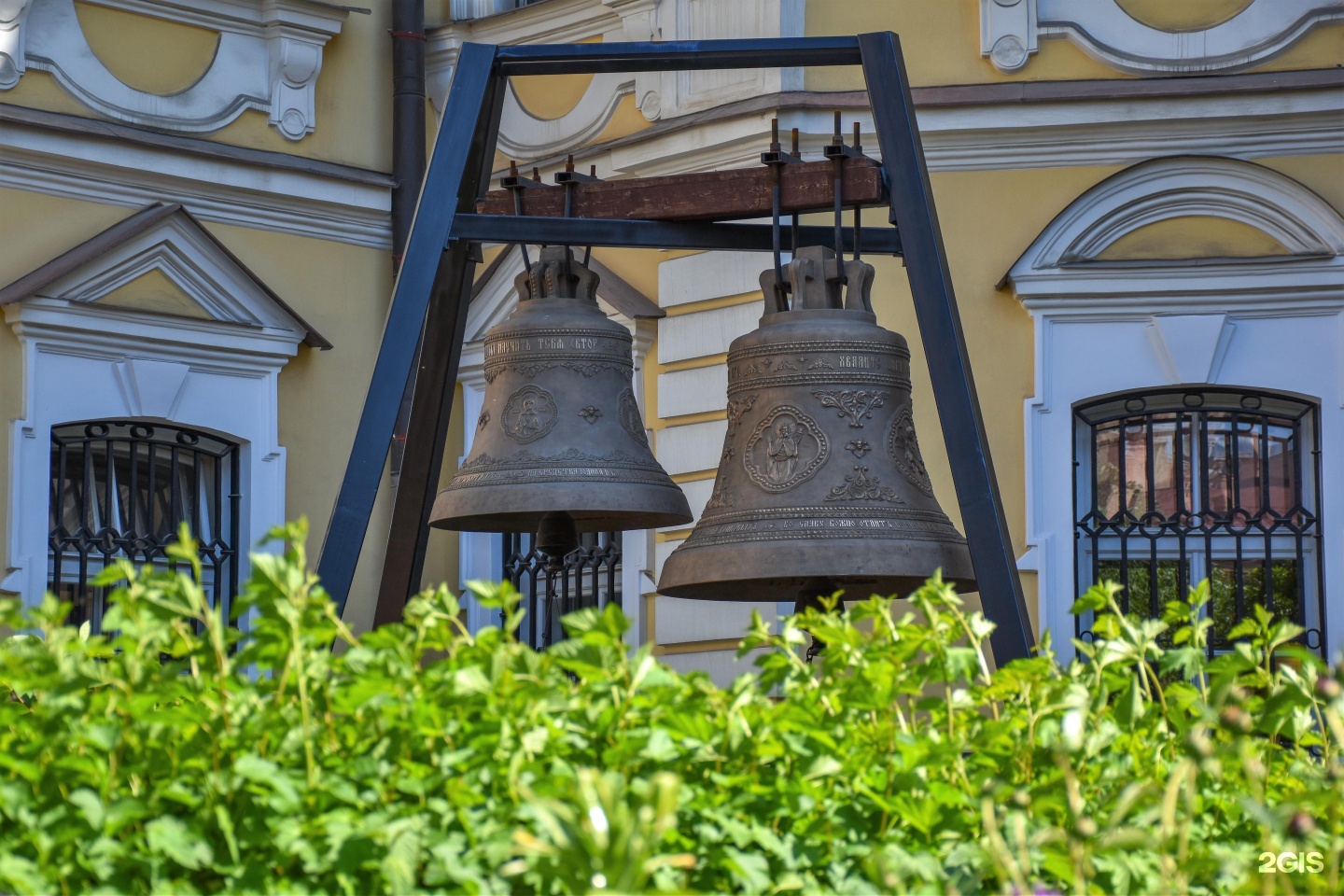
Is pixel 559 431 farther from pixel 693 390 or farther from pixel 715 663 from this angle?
pixel 693 390

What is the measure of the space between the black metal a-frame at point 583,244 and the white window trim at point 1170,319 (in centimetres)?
261

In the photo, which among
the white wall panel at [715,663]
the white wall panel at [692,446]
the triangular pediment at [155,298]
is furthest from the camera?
the triangular pediment at [155,298]

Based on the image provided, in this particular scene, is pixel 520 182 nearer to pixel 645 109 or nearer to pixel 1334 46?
pixel 645 109

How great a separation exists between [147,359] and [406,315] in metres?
4.04

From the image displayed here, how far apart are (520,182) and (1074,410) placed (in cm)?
314

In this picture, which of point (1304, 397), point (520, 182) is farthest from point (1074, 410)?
point (520, 182)

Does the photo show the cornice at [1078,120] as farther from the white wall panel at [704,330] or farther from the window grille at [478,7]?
the window grille at [478,7]

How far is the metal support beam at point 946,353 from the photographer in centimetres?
397

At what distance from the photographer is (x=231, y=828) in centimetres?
203

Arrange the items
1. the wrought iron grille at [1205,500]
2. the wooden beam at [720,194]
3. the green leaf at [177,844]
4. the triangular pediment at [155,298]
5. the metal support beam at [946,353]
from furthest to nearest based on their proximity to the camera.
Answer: the triangular pediment at [155,298] → the wrought iron grille at [1205,500] → the wooden beam at [720,194] → the metal support beam at [946,353] → the green leaf at [177,844]

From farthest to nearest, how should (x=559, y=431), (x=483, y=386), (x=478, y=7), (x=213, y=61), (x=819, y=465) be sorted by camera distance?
(x=478, y=7), (x=483, y=386), (x=213, y=61), (x=559, y=431), (x=819, y=465)

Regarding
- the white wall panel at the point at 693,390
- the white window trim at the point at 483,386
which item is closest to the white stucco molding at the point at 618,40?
the white window trim at the point at 483,386

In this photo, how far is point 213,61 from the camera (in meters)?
8.37

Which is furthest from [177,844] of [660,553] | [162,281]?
[162,281]
